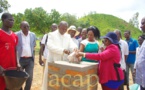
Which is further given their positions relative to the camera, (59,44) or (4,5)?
(4,5)

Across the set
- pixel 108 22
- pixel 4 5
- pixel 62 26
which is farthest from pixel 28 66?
pixel 108 22

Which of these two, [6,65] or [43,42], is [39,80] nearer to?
[43,42]

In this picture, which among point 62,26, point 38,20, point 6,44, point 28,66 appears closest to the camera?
point 6,44

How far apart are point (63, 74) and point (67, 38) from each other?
4.06 ft

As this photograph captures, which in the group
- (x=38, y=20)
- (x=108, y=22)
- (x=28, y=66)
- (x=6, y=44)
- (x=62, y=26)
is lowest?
(x=28, y=66)

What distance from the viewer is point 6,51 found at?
3.82 meters

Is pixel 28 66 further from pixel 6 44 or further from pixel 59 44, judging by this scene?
pixel 6 44

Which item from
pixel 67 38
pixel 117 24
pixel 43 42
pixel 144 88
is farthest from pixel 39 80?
pixel 117 24

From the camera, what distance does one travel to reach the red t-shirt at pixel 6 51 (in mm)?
3775

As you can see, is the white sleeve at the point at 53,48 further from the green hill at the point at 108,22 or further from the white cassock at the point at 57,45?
the green hill at the point at 108,22

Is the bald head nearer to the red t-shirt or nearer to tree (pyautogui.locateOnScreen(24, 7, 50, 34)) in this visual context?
the red t-shirt

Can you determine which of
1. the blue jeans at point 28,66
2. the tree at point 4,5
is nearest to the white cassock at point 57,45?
the blue jeans at point 28,66

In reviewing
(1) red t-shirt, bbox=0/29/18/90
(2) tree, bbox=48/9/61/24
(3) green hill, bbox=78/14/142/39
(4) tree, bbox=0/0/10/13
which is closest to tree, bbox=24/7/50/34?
(2) tree, bbox=48/9/61/24

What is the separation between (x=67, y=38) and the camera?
4613mm
